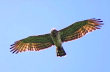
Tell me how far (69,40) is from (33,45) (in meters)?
2.56

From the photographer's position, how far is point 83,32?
28938 millimetres

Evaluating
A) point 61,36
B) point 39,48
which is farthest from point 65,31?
point 39,48

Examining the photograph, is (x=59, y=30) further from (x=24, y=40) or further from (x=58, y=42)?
(x=24, y=40)

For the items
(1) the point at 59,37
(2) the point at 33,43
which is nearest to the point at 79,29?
(1) the point at 59,37

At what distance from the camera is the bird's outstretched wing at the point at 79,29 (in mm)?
28750

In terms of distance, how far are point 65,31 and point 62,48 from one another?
118 cm

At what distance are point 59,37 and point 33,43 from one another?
2.08 metres

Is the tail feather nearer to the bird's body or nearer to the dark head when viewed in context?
the bird's body

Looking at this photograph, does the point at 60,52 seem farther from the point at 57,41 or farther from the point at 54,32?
the point at 54,32

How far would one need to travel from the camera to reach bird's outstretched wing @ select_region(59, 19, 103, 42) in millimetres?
28750

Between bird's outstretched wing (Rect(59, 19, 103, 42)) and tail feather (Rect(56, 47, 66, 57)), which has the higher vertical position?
bird's outstretched wing (Rect(59, 19, 103, 42))

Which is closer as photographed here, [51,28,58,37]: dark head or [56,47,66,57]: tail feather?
[51,28,58,37]: dark head

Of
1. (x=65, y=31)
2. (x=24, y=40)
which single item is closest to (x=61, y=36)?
(x=65, y=31)

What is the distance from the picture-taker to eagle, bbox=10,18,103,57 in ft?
93.2
